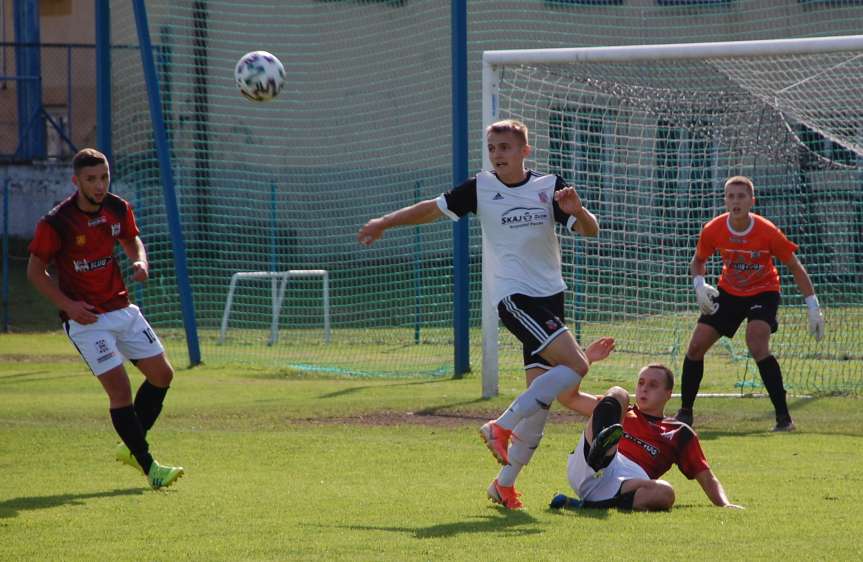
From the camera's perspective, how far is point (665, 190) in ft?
47.3

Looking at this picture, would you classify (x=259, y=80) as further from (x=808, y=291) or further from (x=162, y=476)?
(x=808, y=291)

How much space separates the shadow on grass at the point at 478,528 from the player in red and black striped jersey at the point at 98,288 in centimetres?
192

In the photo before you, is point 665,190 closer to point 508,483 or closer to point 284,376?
point 284,376

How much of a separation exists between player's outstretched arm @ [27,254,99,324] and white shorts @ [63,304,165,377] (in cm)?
12

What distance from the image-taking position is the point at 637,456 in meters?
6.77

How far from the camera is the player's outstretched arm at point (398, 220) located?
662cm

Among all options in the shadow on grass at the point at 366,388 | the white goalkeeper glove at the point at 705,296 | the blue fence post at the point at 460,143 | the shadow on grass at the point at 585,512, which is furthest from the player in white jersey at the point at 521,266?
the blue fence post at the point at 460,143

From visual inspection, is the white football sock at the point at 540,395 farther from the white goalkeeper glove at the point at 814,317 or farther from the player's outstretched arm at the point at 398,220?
the white goalkeeper glove at the point at 814,317

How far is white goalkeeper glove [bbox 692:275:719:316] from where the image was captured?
10.2 metres

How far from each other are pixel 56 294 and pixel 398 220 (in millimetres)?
2177

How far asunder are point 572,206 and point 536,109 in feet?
23.0

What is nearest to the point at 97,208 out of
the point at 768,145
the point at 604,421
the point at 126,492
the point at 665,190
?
the point at 126,492

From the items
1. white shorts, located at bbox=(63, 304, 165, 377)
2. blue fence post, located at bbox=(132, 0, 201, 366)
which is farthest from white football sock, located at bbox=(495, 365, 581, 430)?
blue fence post, located at bbox=(132, 0, 201, 366)

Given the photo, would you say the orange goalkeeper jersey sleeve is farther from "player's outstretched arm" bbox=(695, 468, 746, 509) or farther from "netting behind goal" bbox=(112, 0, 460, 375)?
"netting behind goal" bbox=(112, 0, 460, 375)
